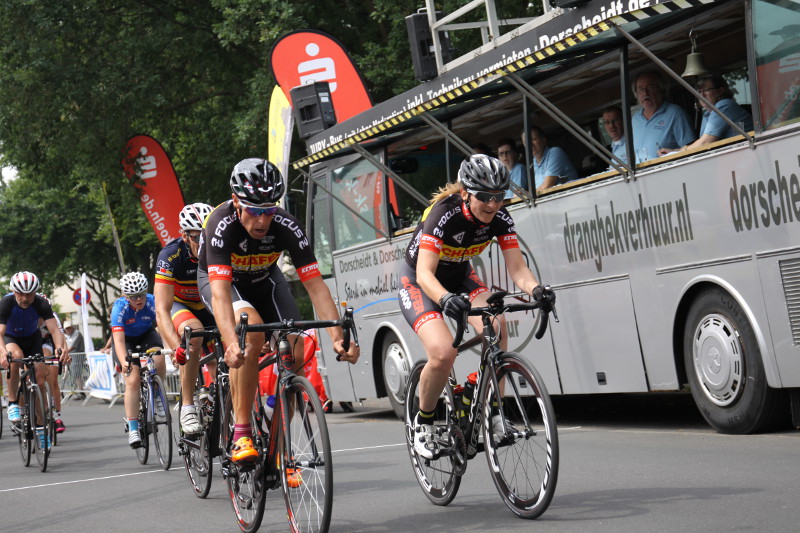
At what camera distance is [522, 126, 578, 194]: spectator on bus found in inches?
455

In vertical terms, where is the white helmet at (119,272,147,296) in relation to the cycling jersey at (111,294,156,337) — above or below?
above

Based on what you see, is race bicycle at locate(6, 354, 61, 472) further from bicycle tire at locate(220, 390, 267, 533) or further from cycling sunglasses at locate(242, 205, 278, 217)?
cycling sunglasses at locate(242, 205, 278, 217)

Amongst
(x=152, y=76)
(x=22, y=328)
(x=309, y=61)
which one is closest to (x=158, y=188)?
(x=152, y=76)

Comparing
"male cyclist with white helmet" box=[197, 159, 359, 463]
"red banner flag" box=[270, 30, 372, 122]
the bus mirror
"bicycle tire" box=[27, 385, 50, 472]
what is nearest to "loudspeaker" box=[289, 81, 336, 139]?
the bus mirror

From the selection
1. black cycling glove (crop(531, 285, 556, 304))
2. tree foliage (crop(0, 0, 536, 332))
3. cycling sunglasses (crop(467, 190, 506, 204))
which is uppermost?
tree foliage (crop(0, 0, 536, 332))

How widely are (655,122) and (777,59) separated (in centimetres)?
157

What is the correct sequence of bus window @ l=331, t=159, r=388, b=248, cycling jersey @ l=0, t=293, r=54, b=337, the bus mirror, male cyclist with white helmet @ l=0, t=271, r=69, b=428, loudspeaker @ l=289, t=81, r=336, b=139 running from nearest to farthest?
1. male cyclist with white helmet @ l=0, t=271, r=69, b=428
2. cycling jersey @ l=0, t=293, r=54, b=337
3. the bus mirror
4. bus window @ l=331, t=159, r=388, b=248
5. loudspeaker @ l=289, t=81, r=336, b=139

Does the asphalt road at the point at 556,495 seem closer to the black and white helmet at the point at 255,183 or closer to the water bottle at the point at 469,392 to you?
the water bottle at the point at 469,392

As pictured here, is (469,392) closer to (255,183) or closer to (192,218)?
(255,183)

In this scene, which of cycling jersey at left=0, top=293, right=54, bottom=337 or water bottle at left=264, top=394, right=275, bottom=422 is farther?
cycling jersey at left=0, top=293, right=54, bottom=337

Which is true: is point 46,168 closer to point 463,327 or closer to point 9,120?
point 9,120

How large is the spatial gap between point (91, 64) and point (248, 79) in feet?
11.4

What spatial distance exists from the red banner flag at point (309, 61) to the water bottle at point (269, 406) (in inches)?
480

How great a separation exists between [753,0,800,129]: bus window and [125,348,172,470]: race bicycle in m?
5.65
